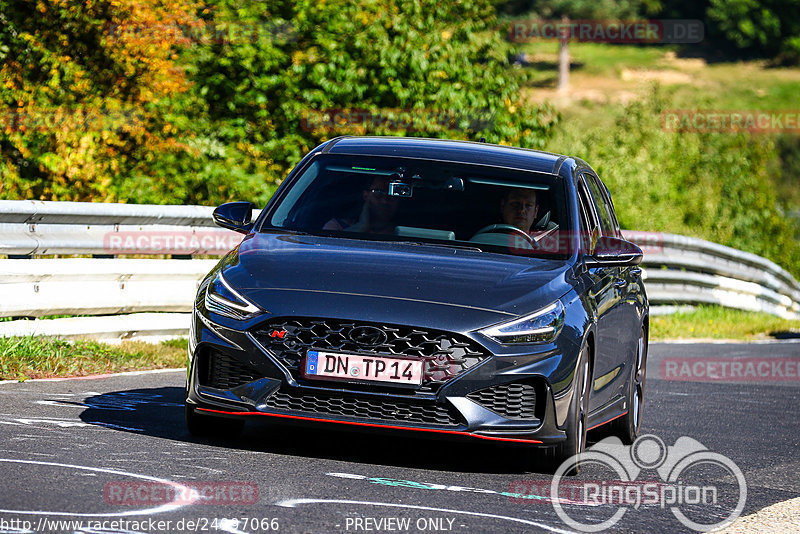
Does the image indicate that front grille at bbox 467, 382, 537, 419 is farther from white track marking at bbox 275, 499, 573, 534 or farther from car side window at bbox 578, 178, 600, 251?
car side window at bbox 578, 178, 600, 251

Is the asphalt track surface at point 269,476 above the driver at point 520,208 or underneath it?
underneath

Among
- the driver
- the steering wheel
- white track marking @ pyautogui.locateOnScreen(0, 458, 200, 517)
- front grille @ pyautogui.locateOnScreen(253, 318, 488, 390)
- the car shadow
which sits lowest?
the car shadow

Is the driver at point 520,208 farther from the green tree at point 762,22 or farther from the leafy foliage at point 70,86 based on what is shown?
the green tree at point 762,22

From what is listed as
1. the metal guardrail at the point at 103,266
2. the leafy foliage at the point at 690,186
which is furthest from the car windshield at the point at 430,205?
the leafy foliage at the point at 690,186

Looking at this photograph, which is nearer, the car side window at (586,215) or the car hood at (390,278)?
the car hood at (390,278)

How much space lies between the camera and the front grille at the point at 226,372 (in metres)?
6.51

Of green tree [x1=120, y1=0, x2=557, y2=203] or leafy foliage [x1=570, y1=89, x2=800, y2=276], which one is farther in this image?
leafy foliage [x1=570, y1=89, x2=800, y2=276]

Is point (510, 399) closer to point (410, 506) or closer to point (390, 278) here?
point (390, 278)

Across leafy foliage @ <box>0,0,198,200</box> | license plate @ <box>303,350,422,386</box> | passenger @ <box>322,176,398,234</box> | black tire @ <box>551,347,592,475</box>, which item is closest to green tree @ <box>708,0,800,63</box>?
leafy foliage @ <box>0,0,198,200</box>

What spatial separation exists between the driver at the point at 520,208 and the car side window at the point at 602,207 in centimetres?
100

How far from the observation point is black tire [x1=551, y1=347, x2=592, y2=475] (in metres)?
6.61

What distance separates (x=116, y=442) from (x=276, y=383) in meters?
0.85

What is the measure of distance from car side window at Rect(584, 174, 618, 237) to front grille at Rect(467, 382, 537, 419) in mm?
2366

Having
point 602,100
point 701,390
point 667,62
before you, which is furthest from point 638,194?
point 667,62
